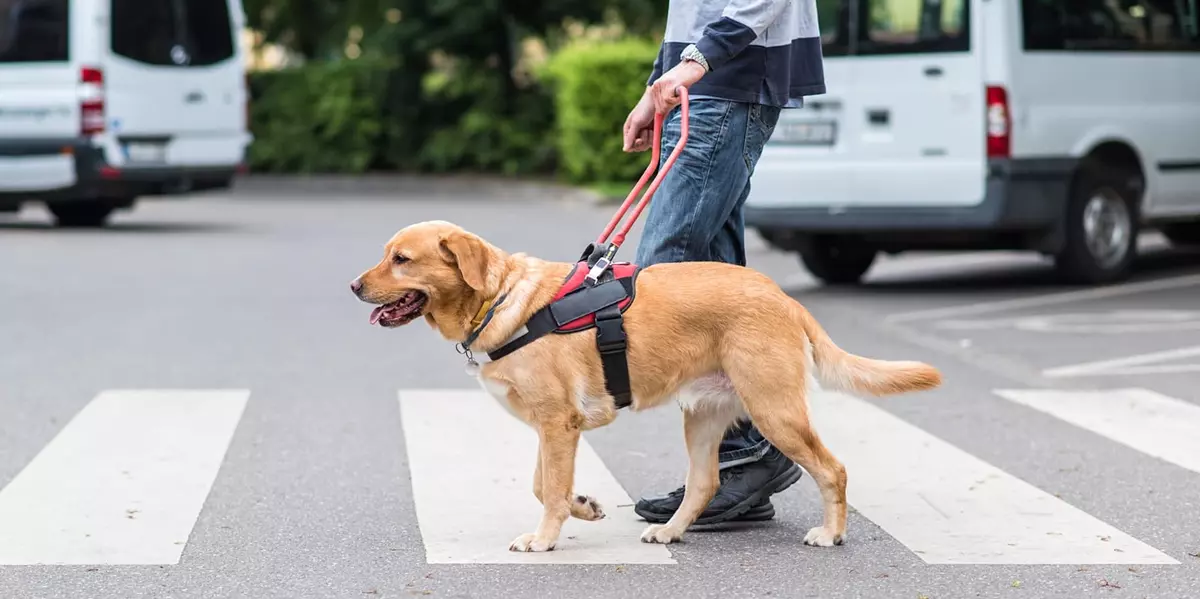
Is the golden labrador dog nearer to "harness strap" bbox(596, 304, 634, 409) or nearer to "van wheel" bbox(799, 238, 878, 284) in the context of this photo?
"harness strap" bbox(596, 304, 634, 409)

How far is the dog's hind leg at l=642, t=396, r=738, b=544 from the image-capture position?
5.00 meters

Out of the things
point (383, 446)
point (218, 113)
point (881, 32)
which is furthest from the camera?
point (218, 113)

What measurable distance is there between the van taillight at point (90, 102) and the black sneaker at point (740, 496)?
12844 millimetres

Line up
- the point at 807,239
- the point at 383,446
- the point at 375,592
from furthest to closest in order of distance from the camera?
the point at 807,239, the point at 383,446, the point at 375,592

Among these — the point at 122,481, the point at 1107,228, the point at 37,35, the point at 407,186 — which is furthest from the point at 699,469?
the point at 407,186

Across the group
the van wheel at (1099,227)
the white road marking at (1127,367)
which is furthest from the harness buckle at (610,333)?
the van wheel at (1099,227)

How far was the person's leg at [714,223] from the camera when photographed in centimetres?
519

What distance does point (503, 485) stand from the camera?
19.0 ft

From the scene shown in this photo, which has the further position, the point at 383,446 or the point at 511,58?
the point at 511,58

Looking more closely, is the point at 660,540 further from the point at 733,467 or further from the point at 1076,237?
the point at 1076,237

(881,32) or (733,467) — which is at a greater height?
(881,32)

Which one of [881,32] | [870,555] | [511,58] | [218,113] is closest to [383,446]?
[870,555]

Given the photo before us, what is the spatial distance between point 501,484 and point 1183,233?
10.5 metres

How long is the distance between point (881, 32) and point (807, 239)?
5.15ft
